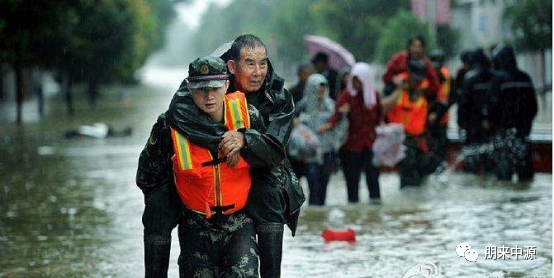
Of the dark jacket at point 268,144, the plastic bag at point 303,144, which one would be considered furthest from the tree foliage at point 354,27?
the dark jacket at point 268,144

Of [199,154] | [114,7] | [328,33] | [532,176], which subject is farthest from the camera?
[328,33]

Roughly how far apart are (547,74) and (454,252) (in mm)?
51563

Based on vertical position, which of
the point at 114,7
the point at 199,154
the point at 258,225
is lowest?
the point at 258,225

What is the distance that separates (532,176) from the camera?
627 inches

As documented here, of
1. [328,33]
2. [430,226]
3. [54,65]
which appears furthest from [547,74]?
[430,226]

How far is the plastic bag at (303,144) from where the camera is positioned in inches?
497

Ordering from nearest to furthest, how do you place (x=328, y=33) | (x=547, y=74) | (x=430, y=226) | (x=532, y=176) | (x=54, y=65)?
(x=430, y=226) < (x=532, y=176) < (x=54, y=65) < (x=547, y=74) < (x=328, y=33)

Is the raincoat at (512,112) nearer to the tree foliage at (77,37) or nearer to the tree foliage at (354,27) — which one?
the tree foliage at (77,37)

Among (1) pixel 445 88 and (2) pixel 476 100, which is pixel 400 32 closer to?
(2) pixel 476 100

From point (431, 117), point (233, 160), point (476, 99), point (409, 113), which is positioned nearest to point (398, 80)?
point (409, 113)

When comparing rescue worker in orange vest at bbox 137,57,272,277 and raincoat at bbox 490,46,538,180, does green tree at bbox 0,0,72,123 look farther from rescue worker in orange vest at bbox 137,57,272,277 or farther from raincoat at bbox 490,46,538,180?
rescue worker in orange vest at bbox 137,57,272,277

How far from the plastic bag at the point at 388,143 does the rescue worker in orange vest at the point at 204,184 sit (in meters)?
8.20

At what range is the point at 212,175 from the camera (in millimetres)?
5699

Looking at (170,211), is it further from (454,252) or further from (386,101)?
(386,101)
